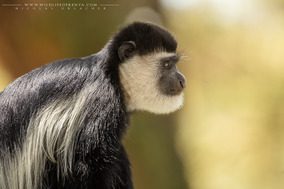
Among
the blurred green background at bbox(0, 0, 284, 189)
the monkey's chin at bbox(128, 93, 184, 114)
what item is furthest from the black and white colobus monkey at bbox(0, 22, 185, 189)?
the blurred green background at bbox(0, 0, 284, 189)

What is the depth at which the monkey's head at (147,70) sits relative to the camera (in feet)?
5.88

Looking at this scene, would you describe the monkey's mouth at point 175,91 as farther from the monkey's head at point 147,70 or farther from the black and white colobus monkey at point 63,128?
the black and white colobus monkey at point 63,128

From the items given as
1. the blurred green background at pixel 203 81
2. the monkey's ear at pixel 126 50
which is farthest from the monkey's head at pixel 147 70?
the blurred green background at pixel 203 81

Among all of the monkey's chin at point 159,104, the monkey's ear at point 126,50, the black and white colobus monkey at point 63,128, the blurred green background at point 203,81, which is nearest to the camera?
the black and white colobus monkey at point 63,128

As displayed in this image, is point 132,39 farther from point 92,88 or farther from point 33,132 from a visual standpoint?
point 33,132

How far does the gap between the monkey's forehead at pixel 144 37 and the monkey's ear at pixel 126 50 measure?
5 centimetres

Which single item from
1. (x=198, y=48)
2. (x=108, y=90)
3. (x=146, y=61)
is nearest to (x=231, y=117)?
(x=198, y=48)

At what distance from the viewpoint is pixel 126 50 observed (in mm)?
1784

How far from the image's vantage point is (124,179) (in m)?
1.75

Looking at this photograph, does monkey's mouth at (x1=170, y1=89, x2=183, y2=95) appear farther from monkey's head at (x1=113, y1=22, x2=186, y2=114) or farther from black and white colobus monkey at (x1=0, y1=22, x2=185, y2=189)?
black and white colobus monkey at (x1=0, y1=22, x2=185, y2=189)

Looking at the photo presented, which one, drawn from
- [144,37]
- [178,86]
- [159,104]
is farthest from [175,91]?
[144,37]

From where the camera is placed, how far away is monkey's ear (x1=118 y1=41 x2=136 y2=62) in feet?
5.76

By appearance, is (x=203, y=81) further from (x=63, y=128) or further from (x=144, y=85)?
(x=63, y=128)

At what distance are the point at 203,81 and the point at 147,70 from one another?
7.69 feet
